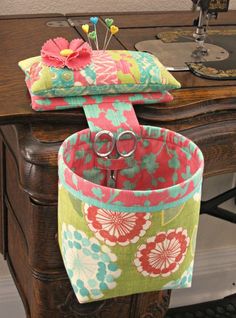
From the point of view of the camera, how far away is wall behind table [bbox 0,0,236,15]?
55.4 inches

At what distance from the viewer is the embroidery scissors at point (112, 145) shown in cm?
84

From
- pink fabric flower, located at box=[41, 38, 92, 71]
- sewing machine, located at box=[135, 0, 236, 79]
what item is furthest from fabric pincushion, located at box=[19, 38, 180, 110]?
sewing machine, located at box=[135, 0, 236, 79]

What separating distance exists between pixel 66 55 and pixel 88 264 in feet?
1.04

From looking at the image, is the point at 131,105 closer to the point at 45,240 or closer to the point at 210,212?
the point at 45,240

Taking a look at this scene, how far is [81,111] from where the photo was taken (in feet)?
2.93

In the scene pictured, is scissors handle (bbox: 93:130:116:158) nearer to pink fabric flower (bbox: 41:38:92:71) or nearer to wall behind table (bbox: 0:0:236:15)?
pink fabric flower (bbox: 41:38:92:71)

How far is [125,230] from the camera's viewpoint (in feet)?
2.33

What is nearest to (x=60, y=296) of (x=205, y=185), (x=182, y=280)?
(x=182, y=280)

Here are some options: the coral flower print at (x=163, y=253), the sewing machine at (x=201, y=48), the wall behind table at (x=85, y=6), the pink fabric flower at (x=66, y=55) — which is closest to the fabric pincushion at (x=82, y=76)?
the pink fabric flower at (x=66, y=55)

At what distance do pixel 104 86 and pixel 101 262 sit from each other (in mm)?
276

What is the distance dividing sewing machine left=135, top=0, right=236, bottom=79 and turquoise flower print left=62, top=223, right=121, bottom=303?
1.37 ft

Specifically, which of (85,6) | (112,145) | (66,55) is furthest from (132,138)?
(85,6)

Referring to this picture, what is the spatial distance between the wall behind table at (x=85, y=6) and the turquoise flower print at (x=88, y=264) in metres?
0.80

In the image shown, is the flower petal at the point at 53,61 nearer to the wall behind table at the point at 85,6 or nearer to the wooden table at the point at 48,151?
the wooden table at the point at 48,151
